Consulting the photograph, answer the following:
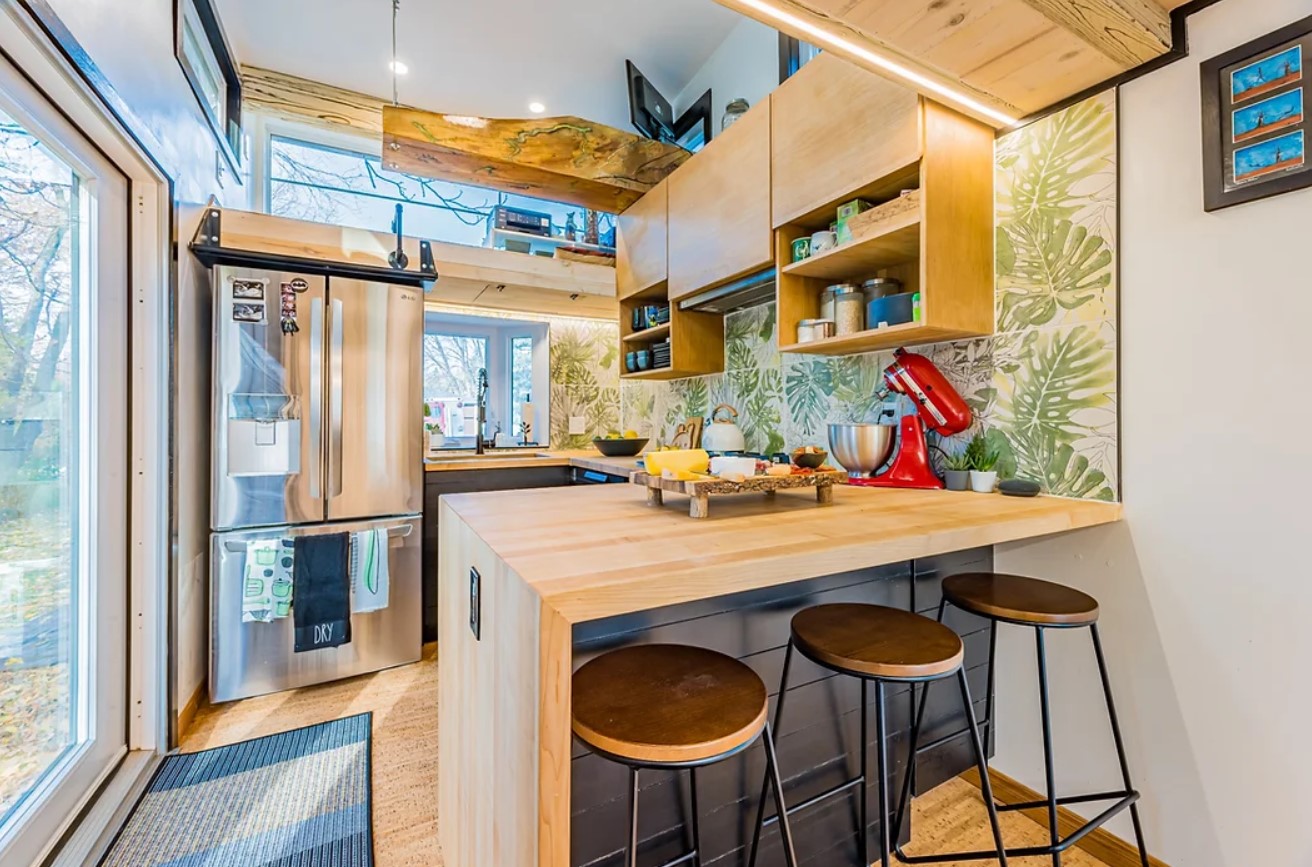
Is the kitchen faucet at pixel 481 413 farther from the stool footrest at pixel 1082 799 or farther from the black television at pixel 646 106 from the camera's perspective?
the stool footrest at pixel 1082 799

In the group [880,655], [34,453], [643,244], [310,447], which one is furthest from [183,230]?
[880,655]

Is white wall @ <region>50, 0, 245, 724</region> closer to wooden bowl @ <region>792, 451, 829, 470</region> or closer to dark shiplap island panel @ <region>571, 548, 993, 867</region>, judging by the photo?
dark shiplap island panel @ <region>571, 548, 993, 867</region>

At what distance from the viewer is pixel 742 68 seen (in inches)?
114

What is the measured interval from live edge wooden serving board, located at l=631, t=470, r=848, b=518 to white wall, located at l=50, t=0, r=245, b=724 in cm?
183

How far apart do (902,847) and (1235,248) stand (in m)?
1.76

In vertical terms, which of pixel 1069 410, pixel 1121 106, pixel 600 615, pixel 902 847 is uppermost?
pixel 1121 106

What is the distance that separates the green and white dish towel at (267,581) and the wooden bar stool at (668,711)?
197 cm

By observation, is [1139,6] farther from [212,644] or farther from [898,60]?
[212,644]

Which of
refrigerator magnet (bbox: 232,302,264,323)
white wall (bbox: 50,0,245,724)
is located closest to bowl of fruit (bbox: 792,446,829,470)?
white wall (bbox: 50,0,245,724)

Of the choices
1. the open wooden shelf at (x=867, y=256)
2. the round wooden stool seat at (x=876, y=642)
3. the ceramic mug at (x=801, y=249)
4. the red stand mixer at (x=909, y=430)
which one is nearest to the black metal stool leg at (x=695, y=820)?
the round wooden stool seat at (x=876, y=642)

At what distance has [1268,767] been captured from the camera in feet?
3.89

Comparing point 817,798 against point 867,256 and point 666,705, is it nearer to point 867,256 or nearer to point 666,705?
point 666,705

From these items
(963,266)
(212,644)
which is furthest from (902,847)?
(212,644)

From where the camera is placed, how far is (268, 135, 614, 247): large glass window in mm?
3402
